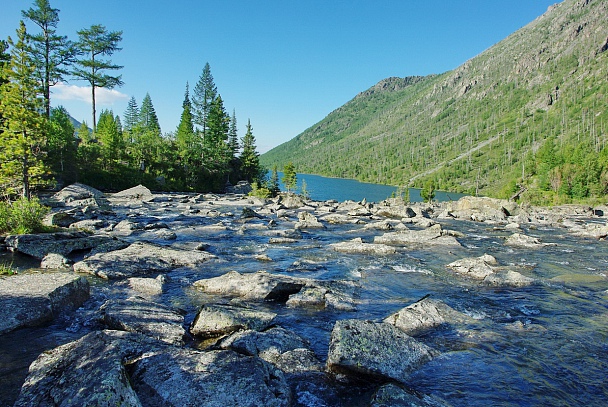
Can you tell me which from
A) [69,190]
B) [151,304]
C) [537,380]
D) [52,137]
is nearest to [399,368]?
[537,380]

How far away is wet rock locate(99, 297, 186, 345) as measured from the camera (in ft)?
28.1

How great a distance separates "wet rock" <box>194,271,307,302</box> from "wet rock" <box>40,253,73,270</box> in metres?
6.78

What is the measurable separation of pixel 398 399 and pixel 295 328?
463 cm

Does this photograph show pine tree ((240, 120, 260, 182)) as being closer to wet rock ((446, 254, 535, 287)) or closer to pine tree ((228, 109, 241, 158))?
pine tree ((228, 109, 241, 158))

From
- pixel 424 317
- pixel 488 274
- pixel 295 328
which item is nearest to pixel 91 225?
pixel 295 328

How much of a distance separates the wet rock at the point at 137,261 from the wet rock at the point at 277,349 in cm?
869

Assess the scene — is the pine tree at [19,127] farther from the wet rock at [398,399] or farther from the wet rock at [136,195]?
the wet rock at [398,399]

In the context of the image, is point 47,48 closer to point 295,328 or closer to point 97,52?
point 97,52

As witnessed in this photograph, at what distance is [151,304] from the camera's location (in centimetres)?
1020

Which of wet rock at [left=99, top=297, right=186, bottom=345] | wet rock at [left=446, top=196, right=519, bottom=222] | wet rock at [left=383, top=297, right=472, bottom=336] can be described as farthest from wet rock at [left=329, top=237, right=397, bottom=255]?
wet rock at [left=446, top=196, right=519, bottom=222]

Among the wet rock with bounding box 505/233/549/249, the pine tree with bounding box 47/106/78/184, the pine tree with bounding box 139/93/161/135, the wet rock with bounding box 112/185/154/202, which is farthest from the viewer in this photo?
the pine tree with bounding box 139/93/161/135

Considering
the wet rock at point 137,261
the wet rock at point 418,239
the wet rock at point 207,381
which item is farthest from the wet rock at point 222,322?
the wet rock at point 418,239

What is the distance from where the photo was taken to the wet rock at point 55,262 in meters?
15.1

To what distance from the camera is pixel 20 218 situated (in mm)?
Result: 19250
